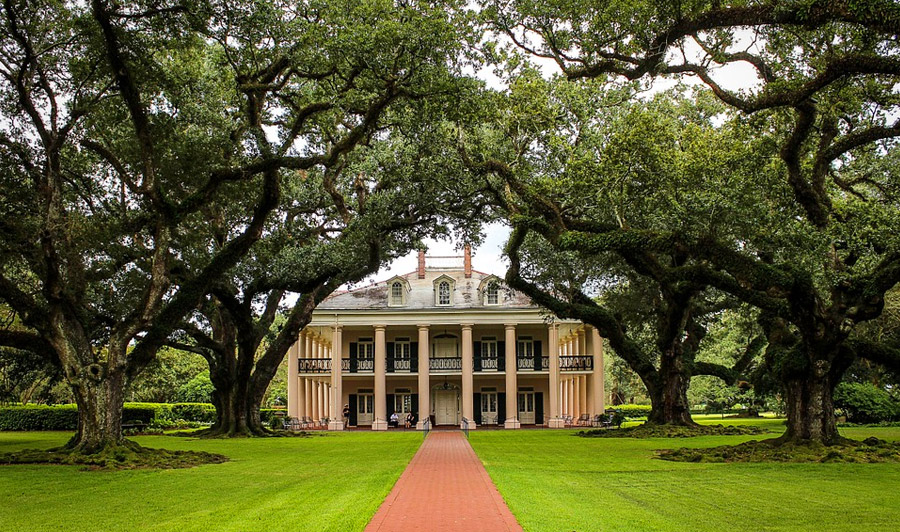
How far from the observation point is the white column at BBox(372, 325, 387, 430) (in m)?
39.5

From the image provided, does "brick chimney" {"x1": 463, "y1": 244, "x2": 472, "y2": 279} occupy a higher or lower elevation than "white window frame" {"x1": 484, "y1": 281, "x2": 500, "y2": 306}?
higher

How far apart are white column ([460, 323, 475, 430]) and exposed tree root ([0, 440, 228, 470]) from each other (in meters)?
22.5

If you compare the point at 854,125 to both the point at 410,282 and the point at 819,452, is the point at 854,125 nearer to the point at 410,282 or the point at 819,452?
the point at 819,452

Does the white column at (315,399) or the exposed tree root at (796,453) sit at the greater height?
the exposed tree root at (796,453)

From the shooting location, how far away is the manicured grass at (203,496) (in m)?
8.99

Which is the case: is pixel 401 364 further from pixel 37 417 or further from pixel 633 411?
pixel 633 411

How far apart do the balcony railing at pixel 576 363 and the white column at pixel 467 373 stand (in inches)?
219

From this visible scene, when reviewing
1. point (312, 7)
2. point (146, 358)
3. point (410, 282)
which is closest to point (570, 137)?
point (312, 7)

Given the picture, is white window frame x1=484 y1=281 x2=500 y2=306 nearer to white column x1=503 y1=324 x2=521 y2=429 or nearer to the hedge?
white column x1=503 y1=324 x2=521 y2=429

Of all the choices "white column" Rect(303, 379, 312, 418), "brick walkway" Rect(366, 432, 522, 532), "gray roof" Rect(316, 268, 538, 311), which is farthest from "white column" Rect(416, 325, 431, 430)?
"brick walkway" Rect(366, 432, 522, 532)

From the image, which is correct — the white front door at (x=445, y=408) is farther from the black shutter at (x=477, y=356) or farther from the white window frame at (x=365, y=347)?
the white window frame at (x=365, y=347)

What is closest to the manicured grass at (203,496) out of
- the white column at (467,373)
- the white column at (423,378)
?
the white column at (423,378)

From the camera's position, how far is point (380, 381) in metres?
39.8

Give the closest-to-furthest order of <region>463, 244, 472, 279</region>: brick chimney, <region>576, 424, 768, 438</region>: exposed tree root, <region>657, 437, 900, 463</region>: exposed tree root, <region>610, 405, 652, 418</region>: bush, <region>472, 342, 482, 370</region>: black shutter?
<region>657, 437, 900, 463</region>: exposed tree root → <region>576, 424, 768, 438</region>: exposed tree root → <region>472, 342, 482, 370</region>: black shutter → <region>463, 244, 472, 279</region>: brick chimney → <region>610, 405, 652, 418</region>: bush
